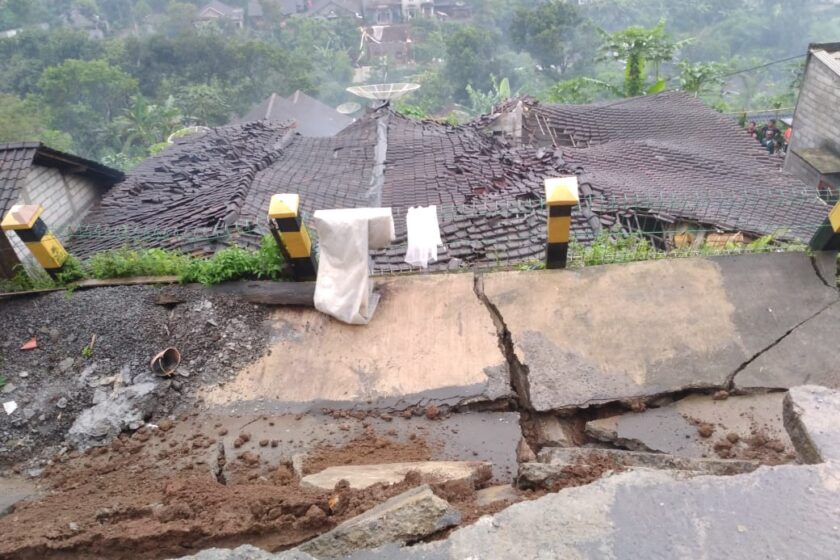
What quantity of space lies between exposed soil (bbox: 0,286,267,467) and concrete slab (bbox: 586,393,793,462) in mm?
2840

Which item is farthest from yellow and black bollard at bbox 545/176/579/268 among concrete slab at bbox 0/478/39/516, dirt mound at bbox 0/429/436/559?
concrete slab at bbox 0/478/39/516

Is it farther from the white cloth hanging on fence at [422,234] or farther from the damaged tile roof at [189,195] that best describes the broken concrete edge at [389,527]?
the damaged tile roof at [189,195]

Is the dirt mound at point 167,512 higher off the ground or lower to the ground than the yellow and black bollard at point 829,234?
lower

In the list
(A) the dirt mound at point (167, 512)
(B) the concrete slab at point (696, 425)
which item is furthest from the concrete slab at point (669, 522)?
(B) the concrete slab at point (696, 425)

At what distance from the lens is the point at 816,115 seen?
49.4 ft

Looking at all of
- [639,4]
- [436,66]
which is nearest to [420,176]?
[436,66]

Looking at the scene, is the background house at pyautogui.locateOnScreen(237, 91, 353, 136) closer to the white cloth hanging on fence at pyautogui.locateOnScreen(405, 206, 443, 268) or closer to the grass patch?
the grass patch

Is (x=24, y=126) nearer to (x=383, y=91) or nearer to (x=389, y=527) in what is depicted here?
(x=383, y=91)

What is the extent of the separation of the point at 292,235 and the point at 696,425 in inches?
133

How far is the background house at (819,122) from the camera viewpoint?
14086 mm

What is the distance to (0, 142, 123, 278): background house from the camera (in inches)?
297

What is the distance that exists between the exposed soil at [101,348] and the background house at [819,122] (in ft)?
46.3

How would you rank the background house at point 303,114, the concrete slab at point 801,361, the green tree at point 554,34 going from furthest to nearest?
the green tree at point 554,34
the background house at point 303,114
the concrete slab at point 801,361

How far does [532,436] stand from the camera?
3.93m
